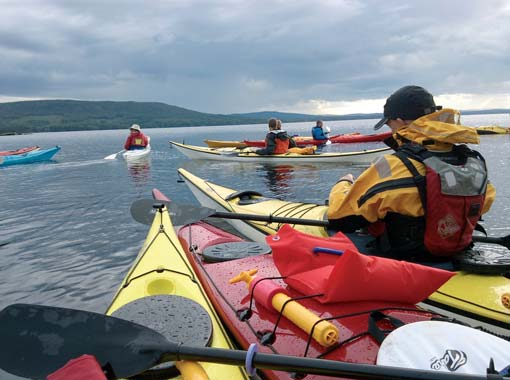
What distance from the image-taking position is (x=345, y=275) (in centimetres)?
232

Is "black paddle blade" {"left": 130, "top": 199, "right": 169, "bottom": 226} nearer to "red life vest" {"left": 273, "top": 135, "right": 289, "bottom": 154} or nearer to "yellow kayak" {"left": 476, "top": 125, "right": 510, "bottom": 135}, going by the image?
"red life vest" {"left": 273, "top": 135, "right": 289, "bottom": 154}

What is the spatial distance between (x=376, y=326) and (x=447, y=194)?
44.2 inches

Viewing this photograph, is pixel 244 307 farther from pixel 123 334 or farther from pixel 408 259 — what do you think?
pixel 408 259

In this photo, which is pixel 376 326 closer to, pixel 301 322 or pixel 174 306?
pixel 301 322

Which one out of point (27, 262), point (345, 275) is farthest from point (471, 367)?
point (27, 262)

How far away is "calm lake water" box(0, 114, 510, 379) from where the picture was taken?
531 cm

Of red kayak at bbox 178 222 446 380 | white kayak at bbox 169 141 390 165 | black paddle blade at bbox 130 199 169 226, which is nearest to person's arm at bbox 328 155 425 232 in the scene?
red kayak at bbox 178 222 446 380

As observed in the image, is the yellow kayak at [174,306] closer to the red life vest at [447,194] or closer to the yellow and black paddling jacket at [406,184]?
the yellow and black paddling jacket at [406,184]

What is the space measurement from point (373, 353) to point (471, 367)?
515 mm

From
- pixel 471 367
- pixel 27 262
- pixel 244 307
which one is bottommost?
pixel 27 262

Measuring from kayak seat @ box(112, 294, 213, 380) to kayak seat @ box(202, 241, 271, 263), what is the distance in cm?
100

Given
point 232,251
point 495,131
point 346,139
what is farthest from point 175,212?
point 495,131

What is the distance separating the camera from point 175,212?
16.4 feet

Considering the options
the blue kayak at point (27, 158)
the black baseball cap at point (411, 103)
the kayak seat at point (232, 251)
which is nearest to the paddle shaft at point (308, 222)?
the kayak seat at point (232, 251)
